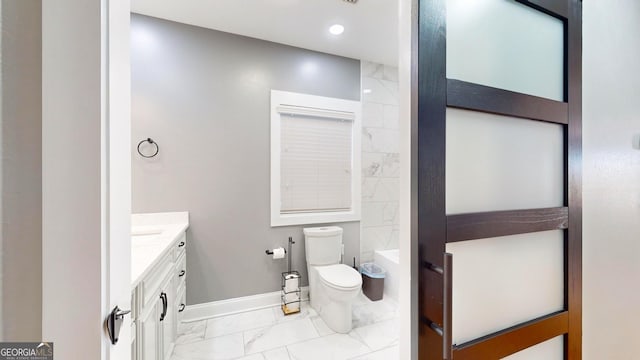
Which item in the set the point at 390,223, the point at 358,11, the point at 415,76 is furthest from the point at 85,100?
the point at 390,223

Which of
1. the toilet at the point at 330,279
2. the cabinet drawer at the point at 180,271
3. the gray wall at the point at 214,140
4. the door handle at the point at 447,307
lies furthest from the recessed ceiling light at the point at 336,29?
the cabinet drawer at the point at 180,271

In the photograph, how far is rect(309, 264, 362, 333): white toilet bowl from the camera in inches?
77.7

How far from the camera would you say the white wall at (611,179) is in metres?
1.00

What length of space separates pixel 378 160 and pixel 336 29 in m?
1.50

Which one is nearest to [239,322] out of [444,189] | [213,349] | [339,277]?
[213,349]

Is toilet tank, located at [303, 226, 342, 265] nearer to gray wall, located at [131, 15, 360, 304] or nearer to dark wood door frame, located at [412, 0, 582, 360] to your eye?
gray wall, located at [131, 15, 360, 304]

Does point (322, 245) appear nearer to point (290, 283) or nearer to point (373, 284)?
point (290, 283)

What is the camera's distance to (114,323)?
52 centimetres

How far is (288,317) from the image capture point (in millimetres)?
2197

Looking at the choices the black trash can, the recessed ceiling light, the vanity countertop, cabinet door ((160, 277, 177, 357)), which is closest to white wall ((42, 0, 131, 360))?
the vanity countertop

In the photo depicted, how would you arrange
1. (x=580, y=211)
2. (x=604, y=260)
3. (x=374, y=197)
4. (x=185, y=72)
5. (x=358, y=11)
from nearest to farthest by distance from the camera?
(x=580, y=211), (x=604, y=260), (x=358, y=11), (x=185, y=72), (x=374, y=197)

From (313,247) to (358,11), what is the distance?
2.20 metres

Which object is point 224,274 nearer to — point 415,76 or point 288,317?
point 288,317

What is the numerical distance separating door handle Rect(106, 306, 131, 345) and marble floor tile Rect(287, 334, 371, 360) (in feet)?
4.99
